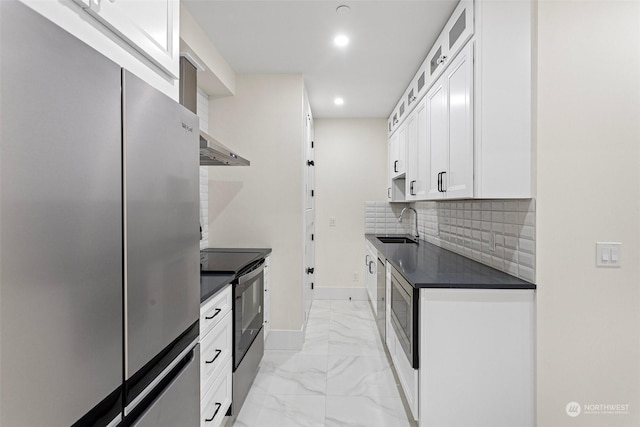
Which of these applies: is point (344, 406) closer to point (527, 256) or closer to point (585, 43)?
point (527, 256)

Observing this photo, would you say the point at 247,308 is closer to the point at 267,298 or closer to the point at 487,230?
the point at 267,298

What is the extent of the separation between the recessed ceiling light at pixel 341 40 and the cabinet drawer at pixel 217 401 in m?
2.29

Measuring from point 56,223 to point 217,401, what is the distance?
1486 millimetres

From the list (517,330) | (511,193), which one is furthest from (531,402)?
(511,193)

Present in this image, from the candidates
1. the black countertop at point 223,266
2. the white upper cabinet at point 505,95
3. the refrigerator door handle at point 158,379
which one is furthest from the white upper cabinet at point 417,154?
the refrigerator door handle at point 158,379

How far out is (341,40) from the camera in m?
2.40

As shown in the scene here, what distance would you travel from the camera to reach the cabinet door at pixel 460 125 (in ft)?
6.07

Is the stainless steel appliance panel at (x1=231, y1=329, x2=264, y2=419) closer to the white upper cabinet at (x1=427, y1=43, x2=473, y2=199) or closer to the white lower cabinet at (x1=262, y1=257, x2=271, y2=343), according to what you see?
the white lower cabinet at (x1=262, y1=257, x2=271, y2=343)

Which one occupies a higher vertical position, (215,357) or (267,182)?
(267,182)

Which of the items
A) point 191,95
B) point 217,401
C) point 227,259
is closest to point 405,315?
point 217,401

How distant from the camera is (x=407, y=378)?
6.59ft

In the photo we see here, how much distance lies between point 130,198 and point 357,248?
13.1 ft

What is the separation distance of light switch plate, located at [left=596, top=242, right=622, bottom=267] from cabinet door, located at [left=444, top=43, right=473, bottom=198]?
0.65 m

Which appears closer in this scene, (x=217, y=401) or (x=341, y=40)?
(x=217, y=401)
